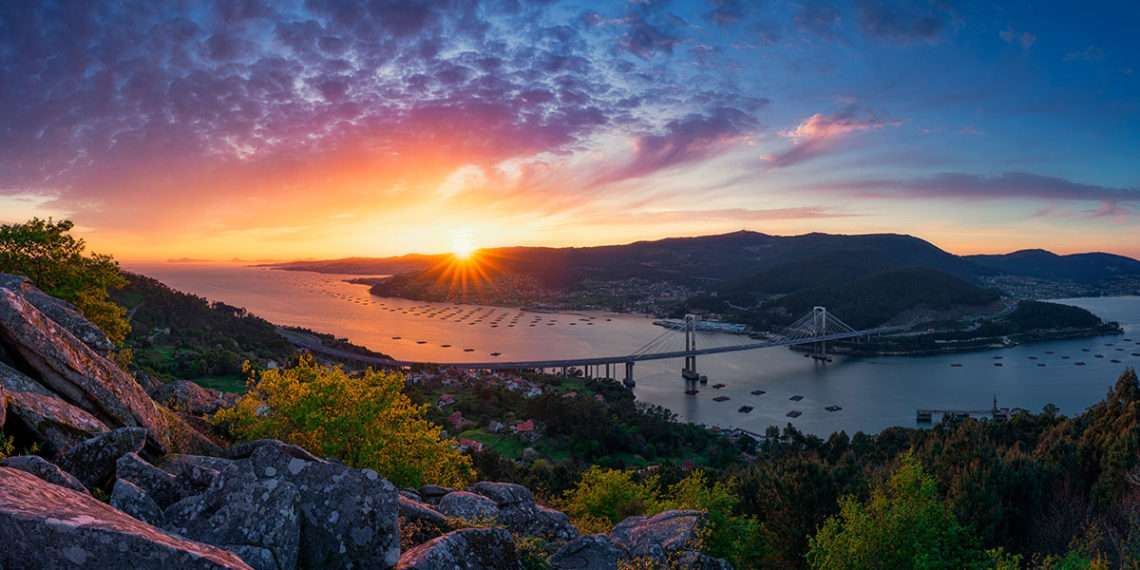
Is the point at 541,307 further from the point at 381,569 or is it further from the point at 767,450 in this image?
the point at 381,569

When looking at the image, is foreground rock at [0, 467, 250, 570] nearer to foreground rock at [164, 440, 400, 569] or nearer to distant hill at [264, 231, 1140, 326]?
foreground rock at [164, 440, 400, 569]

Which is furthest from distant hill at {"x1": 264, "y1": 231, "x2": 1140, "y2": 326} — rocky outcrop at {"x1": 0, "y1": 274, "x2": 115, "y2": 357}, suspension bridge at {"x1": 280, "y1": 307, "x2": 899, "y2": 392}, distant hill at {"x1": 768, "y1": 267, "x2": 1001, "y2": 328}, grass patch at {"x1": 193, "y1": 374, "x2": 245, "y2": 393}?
rocky outcrop at {"x1": 0, "y1": 274, "x2": 115, "y2": 357}

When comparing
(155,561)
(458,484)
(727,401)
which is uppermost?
(155,561)

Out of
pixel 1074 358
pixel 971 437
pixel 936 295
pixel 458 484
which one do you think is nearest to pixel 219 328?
pixel 458 484

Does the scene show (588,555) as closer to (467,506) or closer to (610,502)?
(467,506)

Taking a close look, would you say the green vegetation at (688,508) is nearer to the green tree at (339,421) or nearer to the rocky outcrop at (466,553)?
the green tree at (339,421)

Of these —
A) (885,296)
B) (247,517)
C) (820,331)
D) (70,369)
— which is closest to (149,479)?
(247,517)
